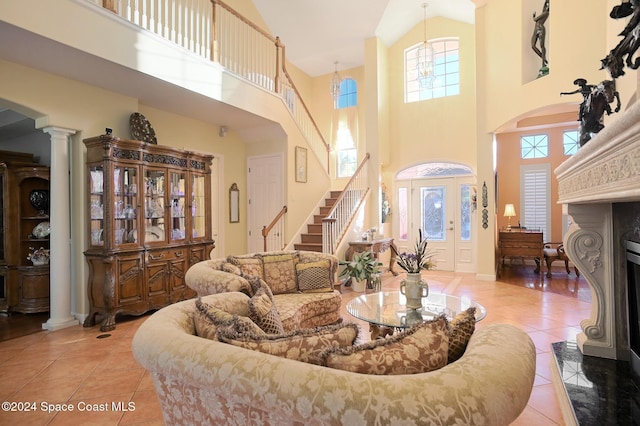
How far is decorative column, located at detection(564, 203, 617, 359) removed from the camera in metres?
2.62

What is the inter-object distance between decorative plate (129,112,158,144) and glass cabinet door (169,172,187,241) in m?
0.63

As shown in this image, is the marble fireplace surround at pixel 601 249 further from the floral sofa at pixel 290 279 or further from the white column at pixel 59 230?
the white column at pixel 59 230

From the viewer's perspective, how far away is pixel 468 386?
918 mm

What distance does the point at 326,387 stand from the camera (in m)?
0.96

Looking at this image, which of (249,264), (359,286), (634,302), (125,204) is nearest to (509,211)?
(359,286)

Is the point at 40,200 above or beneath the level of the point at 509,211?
above

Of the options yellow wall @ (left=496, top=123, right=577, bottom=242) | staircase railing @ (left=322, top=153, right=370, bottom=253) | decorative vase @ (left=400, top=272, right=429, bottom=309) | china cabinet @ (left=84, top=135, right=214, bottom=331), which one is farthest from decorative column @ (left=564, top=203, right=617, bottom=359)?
yellow wall @ (left=496, top=123, right=577, bottom=242)

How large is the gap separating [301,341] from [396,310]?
185 cm

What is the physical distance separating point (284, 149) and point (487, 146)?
3.87m

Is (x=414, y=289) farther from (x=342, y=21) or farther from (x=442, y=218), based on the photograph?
(x=342, y=21)

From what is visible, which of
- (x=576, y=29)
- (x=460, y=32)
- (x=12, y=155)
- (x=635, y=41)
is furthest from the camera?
(x=460, y=32)

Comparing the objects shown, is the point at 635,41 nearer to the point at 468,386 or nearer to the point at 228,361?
the point at 468,386

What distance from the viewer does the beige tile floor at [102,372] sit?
7.52ft

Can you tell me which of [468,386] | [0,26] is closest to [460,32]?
[0,26]
